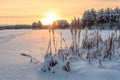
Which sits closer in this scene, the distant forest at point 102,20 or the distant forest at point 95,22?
the distant forest at point 95,22

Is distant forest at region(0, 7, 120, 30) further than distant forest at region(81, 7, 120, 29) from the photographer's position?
No

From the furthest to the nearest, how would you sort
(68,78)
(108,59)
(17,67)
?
(108,59)
(17,67)
(68,78)

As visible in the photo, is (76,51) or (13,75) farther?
(76,51)

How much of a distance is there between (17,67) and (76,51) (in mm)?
Result: 1571

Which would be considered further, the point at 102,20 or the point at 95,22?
the point at 102,20

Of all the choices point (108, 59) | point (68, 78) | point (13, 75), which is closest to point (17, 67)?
point (13, 75)

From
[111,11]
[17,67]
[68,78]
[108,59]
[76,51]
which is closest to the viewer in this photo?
[68,78]

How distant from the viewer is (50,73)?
4648 millimetres

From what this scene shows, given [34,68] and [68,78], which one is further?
[34,68]

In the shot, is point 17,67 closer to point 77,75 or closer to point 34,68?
point 34,68

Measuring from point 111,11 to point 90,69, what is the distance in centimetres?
6326

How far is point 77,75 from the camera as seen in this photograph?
14.0 feet

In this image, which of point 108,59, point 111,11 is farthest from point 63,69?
point 111,11

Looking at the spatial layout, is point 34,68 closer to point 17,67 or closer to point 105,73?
point 17,67
